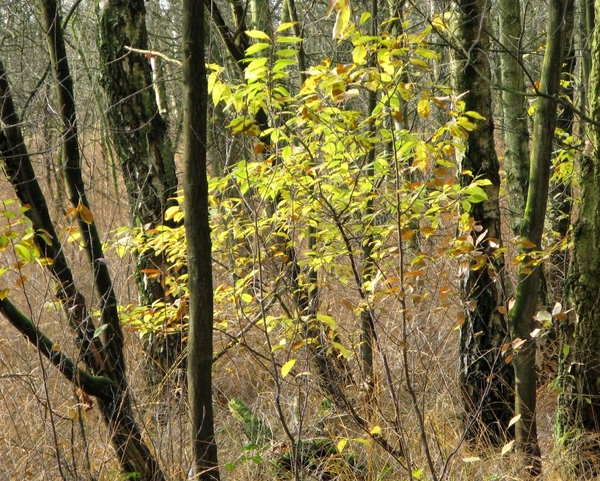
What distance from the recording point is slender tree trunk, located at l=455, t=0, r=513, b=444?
4.40 metres

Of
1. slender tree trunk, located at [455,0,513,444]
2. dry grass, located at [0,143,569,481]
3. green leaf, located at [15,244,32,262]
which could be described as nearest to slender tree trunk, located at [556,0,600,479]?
dry grass, located at [0,143,569,481]

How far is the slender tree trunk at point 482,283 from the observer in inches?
173

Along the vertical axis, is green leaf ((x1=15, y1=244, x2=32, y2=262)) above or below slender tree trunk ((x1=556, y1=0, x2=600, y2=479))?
above

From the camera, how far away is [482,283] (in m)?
4.57

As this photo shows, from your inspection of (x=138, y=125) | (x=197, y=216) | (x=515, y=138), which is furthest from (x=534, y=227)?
(x=515, y=138)

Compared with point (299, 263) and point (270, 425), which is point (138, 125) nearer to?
point (299, 263)

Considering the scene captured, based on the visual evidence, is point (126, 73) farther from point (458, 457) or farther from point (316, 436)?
point (458, 457)

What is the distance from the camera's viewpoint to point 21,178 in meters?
3.59

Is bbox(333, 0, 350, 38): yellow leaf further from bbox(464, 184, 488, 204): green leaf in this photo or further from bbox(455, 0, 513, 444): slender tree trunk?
bbox(455, 0, 513, 444): slender tree trunk

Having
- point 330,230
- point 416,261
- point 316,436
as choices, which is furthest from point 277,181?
point 316,436

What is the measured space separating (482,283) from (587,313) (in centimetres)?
76

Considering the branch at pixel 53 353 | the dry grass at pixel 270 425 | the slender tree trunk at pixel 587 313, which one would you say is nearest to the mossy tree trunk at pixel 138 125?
the dry grass at pixel 270 425

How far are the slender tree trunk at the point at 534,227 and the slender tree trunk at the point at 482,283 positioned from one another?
1.43 feet

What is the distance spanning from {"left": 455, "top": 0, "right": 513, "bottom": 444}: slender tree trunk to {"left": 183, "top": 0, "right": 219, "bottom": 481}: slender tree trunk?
2201 mm
